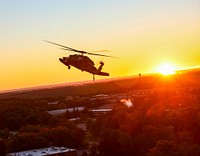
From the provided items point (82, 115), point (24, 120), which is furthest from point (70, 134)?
point (82, 115)

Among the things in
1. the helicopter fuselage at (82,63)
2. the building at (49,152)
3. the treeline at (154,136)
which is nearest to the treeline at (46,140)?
the building at (49,152)

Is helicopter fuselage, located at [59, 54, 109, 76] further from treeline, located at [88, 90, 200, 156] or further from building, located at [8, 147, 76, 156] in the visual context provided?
building, located at [8, 147, 76, 156]

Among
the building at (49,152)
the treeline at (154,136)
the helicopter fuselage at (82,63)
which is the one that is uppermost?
the helicopter fuselage at (82,63)

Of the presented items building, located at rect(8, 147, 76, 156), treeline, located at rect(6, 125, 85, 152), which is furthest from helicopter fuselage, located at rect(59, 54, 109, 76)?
treeline, located at rect(6, 125, 85, 152)

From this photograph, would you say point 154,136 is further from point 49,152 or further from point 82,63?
point 82,63

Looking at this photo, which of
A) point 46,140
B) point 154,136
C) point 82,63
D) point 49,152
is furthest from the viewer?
point 46,140

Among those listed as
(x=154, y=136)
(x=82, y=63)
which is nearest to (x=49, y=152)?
(x=154, y=136)

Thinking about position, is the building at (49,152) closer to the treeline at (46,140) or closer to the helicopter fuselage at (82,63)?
the treeline at (46,140)

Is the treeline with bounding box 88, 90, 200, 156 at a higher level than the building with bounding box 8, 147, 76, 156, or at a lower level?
higher

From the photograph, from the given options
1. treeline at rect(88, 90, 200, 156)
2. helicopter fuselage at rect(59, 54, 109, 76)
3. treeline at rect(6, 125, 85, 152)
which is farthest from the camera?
treeline at rect(6, 125, 85, 152)

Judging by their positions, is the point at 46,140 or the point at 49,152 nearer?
the point at 49,152

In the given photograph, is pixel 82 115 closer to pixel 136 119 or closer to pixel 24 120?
pixel 24 120
